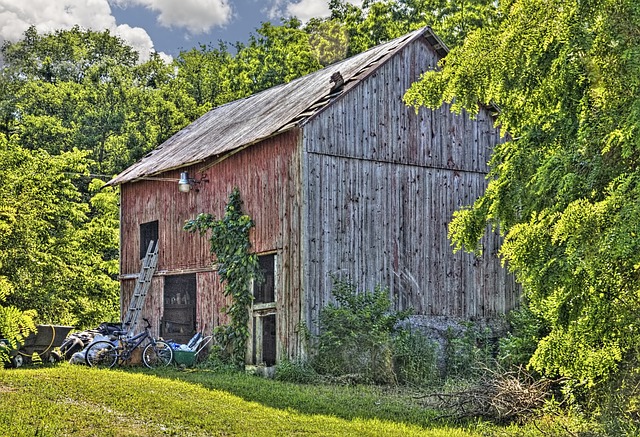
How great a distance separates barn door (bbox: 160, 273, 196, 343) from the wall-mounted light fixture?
94.4 inches

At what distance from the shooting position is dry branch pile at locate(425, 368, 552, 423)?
11055 mm

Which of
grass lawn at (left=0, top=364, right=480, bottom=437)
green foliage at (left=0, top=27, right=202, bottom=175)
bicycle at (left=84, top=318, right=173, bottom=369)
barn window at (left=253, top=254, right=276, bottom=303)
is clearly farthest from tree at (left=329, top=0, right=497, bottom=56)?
grass lawn at (left=0, top=364, right=480, bottom=437)

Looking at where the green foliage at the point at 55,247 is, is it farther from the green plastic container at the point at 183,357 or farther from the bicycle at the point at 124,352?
the green plastic container at the point at 183,357

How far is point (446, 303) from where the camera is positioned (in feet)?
60.3

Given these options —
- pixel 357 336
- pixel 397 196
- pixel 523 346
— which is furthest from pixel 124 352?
pixel 523 346

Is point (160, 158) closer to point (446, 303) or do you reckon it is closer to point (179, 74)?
point (446, 303)

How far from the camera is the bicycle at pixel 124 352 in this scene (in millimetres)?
17438

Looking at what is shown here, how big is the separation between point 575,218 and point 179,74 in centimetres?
4080

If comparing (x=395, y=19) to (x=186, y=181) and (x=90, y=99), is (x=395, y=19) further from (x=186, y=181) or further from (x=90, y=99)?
(x=186, y=181)

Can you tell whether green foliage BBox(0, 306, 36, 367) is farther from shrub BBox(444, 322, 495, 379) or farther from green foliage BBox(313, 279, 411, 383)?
shrub BBox(444, 322, 495, 379)

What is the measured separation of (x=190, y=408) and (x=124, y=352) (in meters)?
6.44

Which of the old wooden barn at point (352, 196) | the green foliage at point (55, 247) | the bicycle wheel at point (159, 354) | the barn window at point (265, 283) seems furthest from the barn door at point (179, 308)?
the green foliage at point (55, 247)

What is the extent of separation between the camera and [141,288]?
2245cm

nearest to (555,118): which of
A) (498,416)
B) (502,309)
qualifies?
(498,416)
